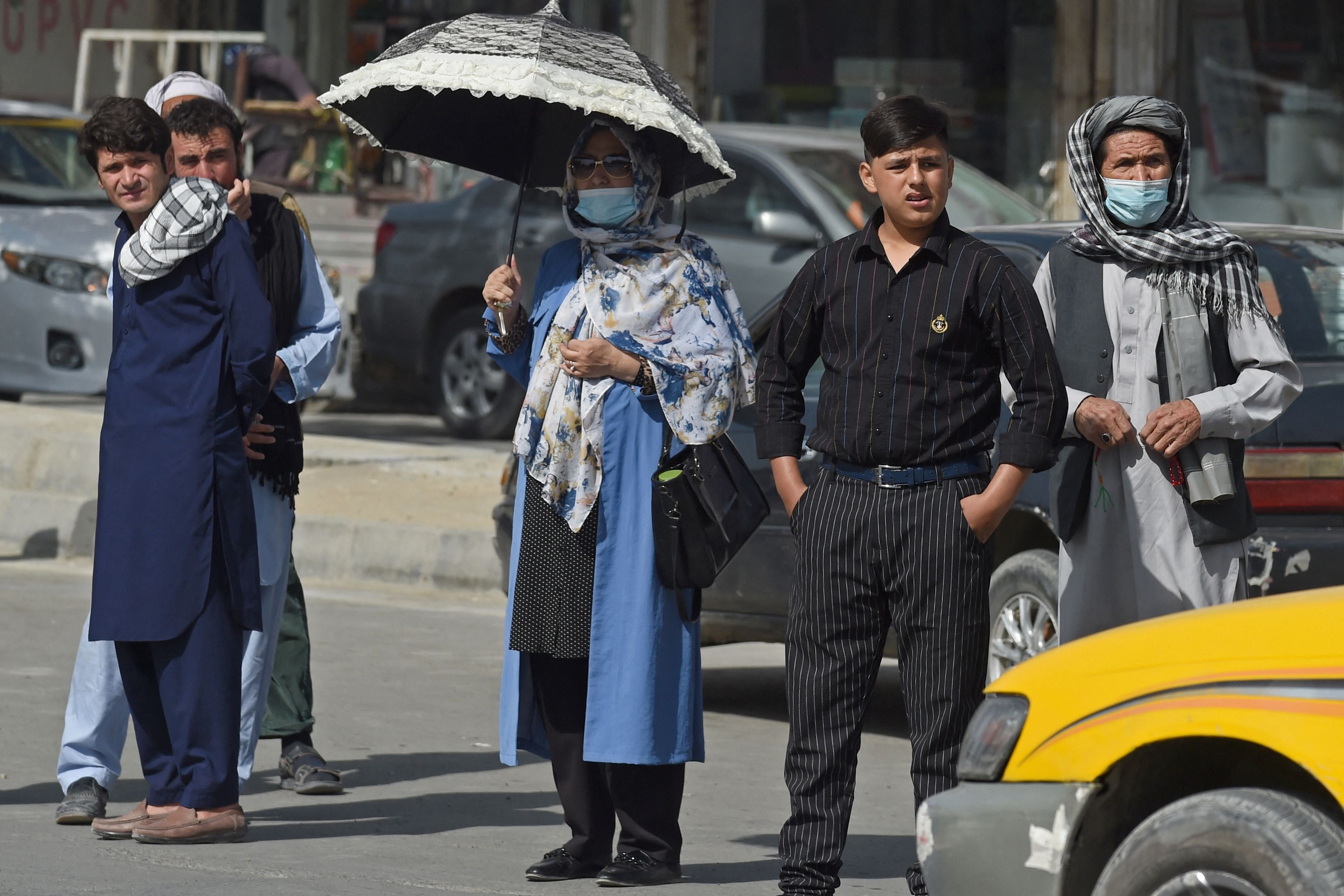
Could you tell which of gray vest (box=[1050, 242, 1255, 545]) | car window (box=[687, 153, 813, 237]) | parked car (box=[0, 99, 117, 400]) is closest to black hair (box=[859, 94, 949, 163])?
gray vest (box=[1050, 242, 1255, 545])

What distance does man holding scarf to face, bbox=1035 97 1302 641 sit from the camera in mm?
5000

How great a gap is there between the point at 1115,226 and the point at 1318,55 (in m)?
11.2

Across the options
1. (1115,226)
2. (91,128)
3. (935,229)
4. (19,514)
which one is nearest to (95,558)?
(91,128)

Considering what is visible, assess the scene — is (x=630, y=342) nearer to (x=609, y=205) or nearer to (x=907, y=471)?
(x=609, y=205)

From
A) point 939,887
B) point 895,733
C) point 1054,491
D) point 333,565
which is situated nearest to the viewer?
point 939,887

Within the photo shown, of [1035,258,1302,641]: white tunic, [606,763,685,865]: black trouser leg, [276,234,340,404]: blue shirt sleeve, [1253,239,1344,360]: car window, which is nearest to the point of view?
[1035,258,1302,641]: white tunic

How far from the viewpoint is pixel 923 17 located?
1658 cm

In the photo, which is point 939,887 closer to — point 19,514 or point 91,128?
point 91,128

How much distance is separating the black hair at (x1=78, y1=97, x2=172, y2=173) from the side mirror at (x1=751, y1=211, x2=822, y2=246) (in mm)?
6588

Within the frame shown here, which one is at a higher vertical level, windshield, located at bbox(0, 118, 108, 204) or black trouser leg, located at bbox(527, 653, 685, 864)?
windshield, located at bbox(0, 118, 108, 204)

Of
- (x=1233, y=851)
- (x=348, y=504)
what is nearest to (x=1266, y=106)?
(x=348, y=504)

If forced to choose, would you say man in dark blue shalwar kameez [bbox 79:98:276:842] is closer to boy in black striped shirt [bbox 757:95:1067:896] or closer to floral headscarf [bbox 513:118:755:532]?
floral headscarf [bbox 513:118:755:532]

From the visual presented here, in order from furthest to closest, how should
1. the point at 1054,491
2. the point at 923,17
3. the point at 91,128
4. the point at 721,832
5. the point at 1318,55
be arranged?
the point at 923,17, the point at 1318,55, the point at 721,832, the point at 91,128, the point at 1054,491

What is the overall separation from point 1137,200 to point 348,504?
6.91 m
